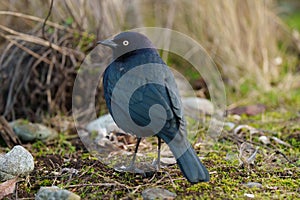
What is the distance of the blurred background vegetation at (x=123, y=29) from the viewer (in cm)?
496

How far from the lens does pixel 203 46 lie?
6324mm

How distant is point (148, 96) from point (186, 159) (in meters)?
0.54

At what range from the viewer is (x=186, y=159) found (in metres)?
2.99

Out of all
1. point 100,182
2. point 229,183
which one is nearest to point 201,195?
point 229,183

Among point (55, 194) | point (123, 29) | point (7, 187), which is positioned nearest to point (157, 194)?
point (55, 194)

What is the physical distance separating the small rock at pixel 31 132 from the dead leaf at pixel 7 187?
1313 mm

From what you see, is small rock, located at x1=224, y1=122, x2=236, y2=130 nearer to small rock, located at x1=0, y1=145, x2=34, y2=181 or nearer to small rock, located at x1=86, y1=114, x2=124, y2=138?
small rock, located at x1=86, y1=114, x2=124, y2=138

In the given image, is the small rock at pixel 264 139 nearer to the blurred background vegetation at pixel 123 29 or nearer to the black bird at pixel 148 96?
the black bird at pixel 148 96

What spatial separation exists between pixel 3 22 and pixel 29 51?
4.07ft

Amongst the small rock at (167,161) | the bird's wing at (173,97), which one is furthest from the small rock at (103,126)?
the bird's wing at (173,97)

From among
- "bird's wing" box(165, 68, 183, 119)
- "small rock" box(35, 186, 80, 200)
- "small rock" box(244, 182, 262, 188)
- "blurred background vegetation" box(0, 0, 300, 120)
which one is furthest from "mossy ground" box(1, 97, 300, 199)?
"blurred background vegetation" box(0, 0, 300, 120)

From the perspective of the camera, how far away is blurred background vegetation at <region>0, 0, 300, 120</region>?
4965mm

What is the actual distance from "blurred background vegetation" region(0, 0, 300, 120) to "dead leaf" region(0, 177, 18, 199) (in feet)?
6.00

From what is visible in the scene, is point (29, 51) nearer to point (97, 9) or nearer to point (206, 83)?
point (97, 9)
